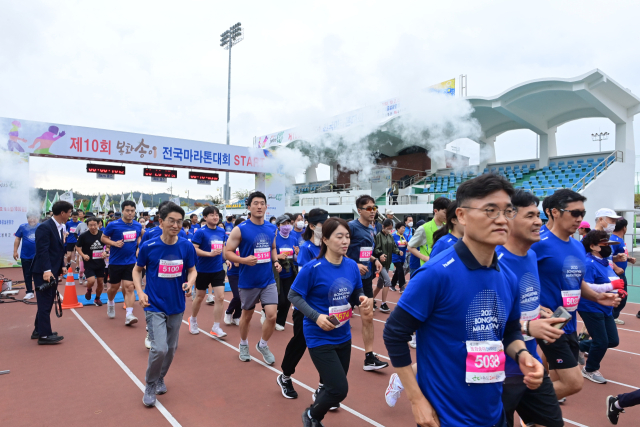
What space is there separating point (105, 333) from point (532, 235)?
21.5ft

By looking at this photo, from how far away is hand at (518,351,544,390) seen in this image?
1636 mm

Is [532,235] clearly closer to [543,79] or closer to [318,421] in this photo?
[318,421]

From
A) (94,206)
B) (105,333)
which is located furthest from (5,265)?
(94,206)

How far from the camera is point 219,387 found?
4.42m

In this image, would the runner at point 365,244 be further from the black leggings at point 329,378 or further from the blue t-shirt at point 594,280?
the blue t-shirt at point 594,280

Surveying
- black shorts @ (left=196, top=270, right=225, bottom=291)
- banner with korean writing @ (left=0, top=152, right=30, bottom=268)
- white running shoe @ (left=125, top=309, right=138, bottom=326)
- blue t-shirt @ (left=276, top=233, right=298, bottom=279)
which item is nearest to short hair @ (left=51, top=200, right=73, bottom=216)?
white running shoe @ (left=125, top=309, right=138, bottom=326)

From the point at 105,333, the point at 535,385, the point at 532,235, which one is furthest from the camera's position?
the point at 105,333

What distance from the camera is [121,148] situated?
1500cm

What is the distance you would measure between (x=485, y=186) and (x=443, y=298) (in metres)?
0.53

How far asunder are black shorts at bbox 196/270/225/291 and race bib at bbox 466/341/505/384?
18.8 ft

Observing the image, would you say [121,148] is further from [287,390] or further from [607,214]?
[607,214]

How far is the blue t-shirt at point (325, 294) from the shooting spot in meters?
3.19

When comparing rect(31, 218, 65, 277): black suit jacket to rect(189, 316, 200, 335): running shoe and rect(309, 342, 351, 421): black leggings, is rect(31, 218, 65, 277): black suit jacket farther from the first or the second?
rect(309, 342, 351, 421): black leggings

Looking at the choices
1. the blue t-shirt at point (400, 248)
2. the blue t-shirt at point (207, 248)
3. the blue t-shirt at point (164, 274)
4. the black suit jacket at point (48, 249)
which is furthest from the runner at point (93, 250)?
the blue t-shirt at point (400, 248)
